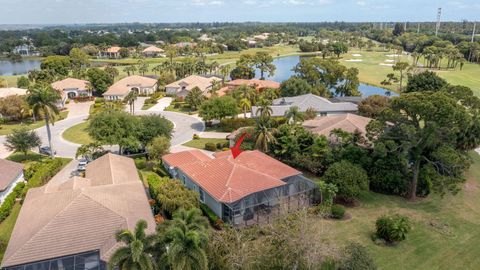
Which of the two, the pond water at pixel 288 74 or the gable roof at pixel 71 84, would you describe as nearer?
the gable roof at pixel 71 84

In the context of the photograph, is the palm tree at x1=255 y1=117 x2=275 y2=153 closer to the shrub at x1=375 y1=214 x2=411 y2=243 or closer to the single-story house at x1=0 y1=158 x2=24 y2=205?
the shrub at x1=375 y1=214 x2=411 y2=243

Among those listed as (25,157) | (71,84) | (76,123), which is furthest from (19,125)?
(71,84)

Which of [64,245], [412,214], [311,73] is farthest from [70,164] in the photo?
[311,73]

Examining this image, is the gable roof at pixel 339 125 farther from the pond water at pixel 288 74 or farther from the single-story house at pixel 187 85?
the single-story house at pixel 187 85

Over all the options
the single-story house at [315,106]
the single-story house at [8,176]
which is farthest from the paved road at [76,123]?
the single-story house at [315,106]

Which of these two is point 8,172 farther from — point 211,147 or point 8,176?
point 211,147
